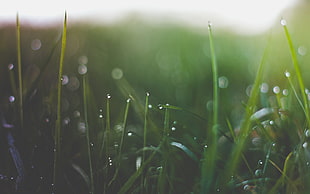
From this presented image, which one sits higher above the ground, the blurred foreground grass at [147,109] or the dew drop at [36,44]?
the dew drop at [36,44]

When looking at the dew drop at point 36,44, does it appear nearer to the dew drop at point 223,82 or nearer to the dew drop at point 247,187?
the dew drop at point 223,82

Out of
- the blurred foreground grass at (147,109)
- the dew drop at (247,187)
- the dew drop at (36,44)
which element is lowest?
the dew drop at (247,187)

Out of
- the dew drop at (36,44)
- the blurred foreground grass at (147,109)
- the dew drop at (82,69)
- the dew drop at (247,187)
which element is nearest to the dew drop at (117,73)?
the blurred foreground grass at (147,109)

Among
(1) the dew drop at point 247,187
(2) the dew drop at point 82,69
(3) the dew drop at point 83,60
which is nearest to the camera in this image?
(1) the dew drop at point 247,187

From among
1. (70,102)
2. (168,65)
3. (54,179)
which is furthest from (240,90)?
(54,179)

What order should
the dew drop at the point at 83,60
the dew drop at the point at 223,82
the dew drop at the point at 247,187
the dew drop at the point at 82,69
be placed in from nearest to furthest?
the dew drop at the point at 247,187
the dew drop at the point at 223,82
the dew drop at the point at 82,69
the dew drop at the point at 83,60

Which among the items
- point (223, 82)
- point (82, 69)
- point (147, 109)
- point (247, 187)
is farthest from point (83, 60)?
point (247, 187)

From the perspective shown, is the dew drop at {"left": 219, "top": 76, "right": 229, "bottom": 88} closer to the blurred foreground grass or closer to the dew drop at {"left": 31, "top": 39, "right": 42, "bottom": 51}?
the blurred foreground grass
